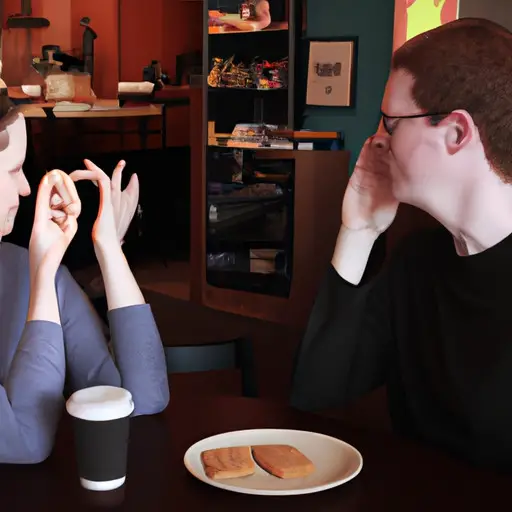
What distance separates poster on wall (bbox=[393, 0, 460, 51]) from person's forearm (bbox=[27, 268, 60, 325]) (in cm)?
205

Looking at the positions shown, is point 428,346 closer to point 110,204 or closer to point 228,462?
point 228,462

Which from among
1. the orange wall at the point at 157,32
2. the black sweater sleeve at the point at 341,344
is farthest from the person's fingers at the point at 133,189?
the orange wall at the point at 157,32

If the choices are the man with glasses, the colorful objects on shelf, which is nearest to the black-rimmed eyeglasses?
the man with glasses

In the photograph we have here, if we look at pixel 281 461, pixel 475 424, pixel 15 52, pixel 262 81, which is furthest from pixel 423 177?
pixel 262 81

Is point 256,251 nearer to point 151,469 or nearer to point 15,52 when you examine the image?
point 15,52

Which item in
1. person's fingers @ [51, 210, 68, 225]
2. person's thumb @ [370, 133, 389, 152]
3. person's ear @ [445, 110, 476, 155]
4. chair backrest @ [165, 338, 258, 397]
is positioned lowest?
chair backrest @ [165, 338, 258, 397]

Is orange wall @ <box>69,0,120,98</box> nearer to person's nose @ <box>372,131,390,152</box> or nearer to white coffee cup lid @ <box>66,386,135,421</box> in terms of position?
person's nose @ <box>372,131,390,152</box>

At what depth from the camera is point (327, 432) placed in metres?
1.41

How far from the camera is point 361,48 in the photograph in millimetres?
4461

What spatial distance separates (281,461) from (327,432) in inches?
6.5

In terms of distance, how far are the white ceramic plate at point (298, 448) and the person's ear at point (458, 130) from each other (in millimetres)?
557

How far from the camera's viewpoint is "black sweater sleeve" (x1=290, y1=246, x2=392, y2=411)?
1.69 metres

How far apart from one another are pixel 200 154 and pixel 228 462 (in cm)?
388

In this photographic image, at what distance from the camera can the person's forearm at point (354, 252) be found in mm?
→ 1693
